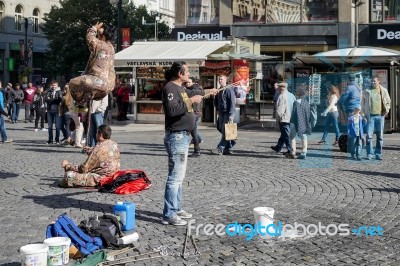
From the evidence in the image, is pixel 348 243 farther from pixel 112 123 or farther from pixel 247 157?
pixel 112 123

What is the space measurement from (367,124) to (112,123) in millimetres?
14023

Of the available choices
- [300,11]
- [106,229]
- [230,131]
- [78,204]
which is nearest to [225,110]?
[230,131]

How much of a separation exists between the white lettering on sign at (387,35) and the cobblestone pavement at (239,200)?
38.4ft

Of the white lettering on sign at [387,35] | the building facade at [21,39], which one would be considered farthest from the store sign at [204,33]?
the building facade at [21,39]

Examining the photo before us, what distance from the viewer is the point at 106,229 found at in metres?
6.18

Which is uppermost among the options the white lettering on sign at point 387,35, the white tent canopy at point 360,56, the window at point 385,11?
the window at point 385,11

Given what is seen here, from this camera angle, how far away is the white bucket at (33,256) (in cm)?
515

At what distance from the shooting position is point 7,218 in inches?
294

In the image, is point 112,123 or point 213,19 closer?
point 112,123

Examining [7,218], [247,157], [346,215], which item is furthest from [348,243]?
[247,157]

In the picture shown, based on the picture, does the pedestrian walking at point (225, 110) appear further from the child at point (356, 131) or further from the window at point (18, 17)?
the window at point (18, 17)

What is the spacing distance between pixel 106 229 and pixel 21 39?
5274cm

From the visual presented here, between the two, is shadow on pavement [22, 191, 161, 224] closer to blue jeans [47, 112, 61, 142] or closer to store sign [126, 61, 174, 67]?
blue jeans [47, 112, 61, 142]

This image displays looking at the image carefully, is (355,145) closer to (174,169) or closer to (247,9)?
(174,169)
